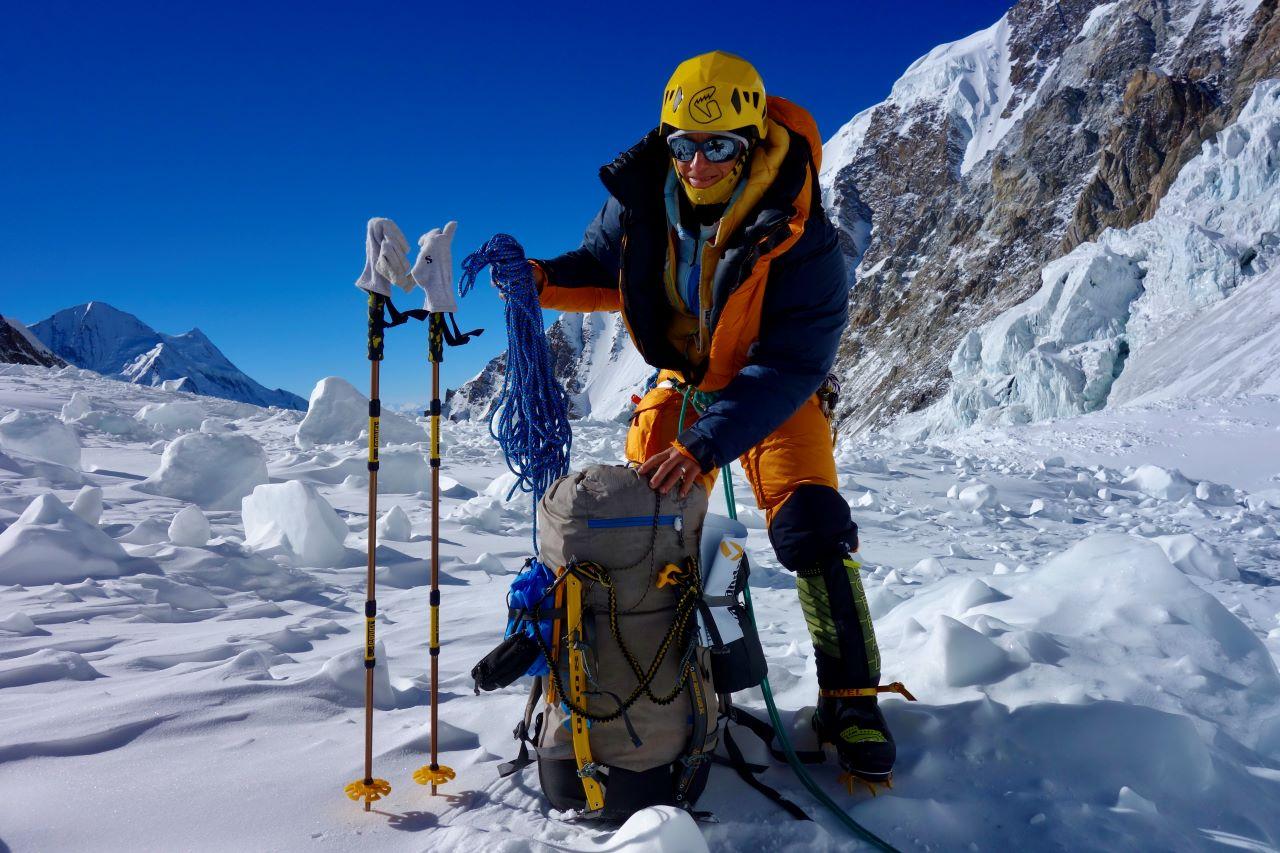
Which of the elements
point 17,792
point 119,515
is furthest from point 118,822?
point 119,515

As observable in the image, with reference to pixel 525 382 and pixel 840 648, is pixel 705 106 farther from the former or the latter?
pixel 840 648

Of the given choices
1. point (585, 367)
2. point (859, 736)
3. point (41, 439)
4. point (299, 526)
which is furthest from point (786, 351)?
point (585, 367)

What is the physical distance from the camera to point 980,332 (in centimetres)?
3522

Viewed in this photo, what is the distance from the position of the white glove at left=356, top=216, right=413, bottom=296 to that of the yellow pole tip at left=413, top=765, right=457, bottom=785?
1.38m

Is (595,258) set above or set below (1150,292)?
below

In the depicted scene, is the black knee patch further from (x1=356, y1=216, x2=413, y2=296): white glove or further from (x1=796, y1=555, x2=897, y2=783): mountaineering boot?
(x1=356, y1=216, x2=413, y2=296): white glove

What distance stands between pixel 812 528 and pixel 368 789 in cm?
144

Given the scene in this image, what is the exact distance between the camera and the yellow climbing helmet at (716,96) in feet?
7.63

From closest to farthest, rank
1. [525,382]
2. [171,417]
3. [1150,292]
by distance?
[525,382], [171,417], [1150,292]

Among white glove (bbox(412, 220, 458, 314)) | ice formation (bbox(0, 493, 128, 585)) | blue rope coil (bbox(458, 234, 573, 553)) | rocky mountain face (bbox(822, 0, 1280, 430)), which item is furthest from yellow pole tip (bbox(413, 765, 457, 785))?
rocky mountain face (bbox(822, 0, 1280, 430))

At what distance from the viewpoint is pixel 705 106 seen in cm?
233

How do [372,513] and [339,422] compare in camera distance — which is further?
[339,422]

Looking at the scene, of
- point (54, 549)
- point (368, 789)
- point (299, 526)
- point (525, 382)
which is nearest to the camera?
point (368, 789)

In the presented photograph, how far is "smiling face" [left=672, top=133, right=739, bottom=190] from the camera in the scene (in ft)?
7.86
